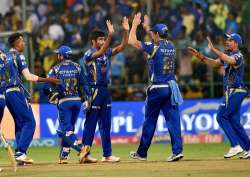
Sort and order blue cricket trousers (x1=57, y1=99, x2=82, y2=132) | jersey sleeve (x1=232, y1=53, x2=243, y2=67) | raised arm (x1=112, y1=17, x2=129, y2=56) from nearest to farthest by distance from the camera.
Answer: raised arm (x1=112, y1=17, x2=129, y2=56) → jersey sleeve (x1=232, y1=53, x2=243, y2=67) → blue cricket trousers (x1=57, y1=99, x2=82, y2=132)

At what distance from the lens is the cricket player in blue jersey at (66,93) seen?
1769cm

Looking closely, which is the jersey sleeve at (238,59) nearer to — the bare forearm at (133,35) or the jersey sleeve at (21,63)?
the bare forearm at (133,35)

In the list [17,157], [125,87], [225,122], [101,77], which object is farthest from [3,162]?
[125,87]

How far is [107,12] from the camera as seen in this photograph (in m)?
28.2

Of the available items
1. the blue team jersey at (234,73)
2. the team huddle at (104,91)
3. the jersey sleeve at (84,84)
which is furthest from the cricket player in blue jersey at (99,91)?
the blue team jersey at (234,73)

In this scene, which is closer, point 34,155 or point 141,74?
point 34,155

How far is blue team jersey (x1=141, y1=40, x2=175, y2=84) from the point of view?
16.7 meters

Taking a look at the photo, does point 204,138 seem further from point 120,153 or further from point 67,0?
point 67,0

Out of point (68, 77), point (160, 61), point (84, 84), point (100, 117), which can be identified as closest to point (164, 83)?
point (160, 61)

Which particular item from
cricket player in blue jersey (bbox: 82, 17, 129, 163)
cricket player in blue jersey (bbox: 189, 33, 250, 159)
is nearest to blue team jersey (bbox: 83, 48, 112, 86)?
cricket player in blue jersey (bbox: 82, 17, 129, 163)

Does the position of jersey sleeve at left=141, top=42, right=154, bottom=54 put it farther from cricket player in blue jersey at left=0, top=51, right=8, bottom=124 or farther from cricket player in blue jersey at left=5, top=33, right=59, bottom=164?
cricket player in blue jersey at left=0, top=51, right=8, bottom=124

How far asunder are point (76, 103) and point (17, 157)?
1.89 meters

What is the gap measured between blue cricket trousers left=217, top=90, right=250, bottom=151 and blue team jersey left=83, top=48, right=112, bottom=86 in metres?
2.57

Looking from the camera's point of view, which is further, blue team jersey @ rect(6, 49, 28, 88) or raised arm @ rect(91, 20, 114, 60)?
blue team jersey @ rect(6, 49, 28, 88)
